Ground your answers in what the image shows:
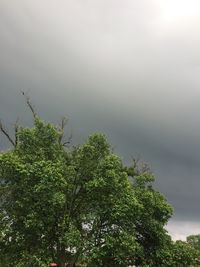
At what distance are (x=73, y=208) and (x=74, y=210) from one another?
191 millimetres

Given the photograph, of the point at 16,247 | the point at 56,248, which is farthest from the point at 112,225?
the point at 16,247

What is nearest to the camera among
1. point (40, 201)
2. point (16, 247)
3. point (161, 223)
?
point (40, 201)

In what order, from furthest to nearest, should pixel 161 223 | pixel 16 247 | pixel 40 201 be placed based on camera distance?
1. pixel 161 223
2. pixel 16 247
3. pixel 40 201

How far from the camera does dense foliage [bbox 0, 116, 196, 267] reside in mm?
29297

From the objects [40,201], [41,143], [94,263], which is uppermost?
[41,143]

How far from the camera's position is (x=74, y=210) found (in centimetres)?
3322

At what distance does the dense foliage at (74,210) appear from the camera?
1153 inches

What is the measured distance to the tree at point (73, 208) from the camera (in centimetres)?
2928

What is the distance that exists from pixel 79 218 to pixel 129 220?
4250 millimetres

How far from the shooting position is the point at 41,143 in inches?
1300

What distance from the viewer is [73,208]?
3328 centimetres

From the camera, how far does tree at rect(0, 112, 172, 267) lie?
29281mm

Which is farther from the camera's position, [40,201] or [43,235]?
A: [43,235]

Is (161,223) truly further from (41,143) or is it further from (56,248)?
(41,143)
